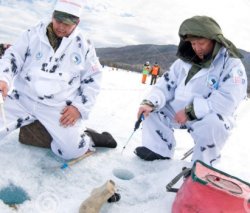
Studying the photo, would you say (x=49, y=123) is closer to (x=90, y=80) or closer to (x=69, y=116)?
(x=69, y=116)

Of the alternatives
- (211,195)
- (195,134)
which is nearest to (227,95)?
(195,134)

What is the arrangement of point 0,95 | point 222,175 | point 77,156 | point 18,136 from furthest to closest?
1. point 18,136
2. point 77,156
3. point 0,95
4. point 222,175

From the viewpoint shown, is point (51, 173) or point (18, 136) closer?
point (51, 173)

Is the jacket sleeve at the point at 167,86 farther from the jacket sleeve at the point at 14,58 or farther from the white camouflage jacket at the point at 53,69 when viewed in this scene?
the jacket sleeve at the point at 14,58

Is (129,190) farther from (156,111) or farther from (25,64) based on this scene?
A: (25,64)

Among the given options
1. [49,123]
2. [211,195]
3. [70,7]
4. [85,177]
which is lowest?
[85,177]

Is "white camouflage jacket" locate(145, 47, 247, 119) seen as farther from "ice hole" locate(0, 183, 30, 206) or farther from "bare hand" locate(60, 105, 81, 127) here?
"ice hole" locate(0, 183, 30, 206)

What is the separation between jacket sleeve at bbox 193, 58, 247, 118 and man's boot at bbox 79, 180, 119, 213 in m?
1.25

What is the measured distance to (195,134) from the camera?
3.44 meters

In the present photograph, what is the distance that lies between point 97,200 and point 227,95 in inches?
64.3

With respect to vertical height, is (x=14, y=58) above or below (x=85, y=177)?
above

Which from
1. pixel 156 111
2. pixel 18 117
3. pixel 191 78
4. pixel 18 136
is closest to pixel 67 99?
pixel 18 117

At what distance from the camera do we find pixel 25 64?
3.56 m

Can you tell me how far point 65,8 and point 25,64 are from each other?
72cm
